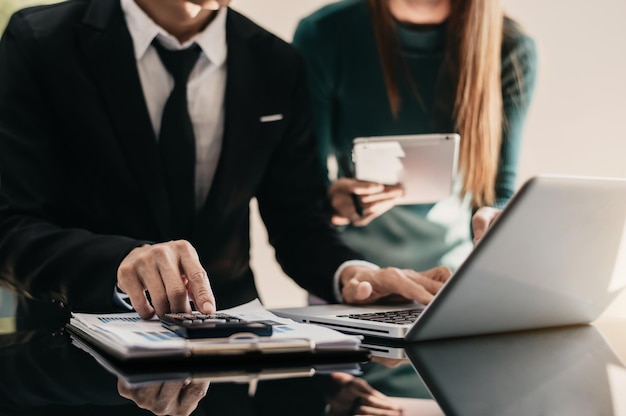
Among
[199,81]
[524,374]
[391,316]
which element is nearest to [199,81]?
[199,81]

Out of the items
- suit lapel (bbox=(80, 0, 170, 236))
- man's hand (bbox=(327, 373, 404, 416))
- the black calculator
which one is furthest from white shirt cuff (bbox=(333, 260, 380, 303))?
man's hand (bbox=(327, 373, 404, 416))

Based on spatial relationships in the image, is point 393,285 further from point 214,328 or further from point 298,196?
point 298,196

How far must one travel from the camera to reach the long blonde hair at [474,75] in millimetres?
2594

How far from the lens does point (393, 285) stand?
4.84 feet

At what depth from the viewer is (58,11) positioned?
2012 mm

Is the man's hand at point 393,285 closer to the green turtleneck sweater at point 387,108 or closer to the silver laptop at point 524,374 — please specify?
the silver laptop at point 524,374

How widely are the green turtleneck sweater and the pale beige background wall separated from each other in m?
0.23

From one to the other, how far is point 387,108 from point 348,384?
1.82m

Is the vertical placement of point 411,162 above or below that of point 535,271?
below

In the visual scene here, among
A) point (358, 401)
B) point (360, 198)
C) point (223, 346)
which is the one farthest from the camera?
point (360, 198)

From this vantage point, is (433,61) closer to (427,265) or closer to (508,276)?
(427,265)

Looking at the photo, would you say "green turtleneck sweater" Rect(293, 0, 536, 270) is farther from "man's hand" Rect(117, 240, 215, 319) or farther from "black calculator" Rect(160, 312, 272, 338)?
"black calculator" Rect(160, 312, 272, 338)

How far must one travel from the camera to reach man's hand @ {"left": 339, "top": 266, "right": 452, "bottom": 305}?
146 cm

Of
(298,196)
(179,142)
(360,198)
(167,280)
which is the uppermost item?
(167,280)
